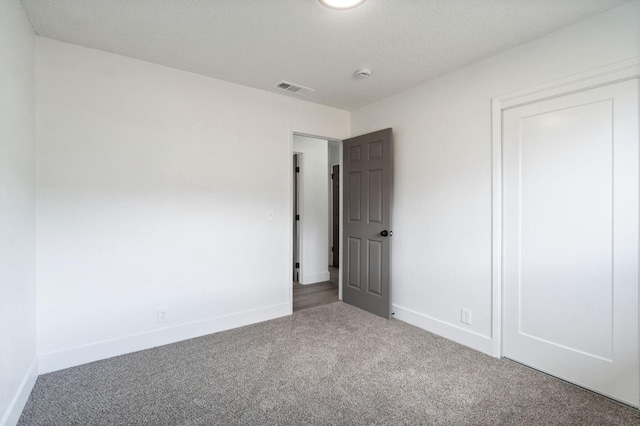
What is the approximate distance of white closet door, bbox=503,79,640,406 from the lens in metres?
1.92

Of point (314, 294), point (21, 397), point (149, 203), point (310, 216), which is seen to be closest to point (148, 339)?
point (21, 397)

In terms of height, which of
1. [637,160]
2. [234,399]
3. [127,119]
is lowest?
[234,399]

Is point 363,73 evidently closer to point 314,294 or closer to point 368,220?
point 368,220

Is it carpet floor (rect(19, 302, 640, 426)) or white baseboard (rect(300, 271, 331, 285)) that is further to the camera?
white baseboard (rect(300, 271, 331, 285))

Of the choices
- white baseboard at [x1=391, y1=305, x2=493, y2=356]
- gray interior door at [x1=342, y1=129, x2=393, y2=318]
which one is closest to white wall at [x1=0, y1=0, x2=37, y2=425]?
gray interior door at [x1=342, y1=129, x2=393, y2=318]

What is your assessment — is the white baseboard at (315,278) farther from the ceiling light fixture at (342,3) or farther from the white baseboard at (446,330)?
the ceiling light fixture at (342,3)

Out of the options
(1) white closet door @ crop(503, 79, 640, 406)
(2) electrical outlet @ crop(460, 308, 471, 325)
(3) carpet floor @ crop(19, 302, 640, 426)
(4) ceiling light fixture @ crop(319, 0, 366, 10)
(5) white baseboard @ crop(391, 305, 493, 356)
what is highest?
(4) ceiling light fixture @ crop(319, 0, 366, 10)

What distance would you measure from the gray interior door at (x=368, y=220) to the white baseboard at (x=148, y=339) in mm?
987

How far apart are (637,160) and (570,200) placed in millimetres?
408

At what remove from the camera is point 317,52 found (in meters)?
2.48

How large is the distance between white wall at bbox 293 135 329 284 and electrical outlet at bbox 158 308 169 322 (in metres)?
2.43

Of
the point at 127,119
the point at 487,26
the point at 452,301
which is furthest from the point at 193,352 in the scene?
the point at 487,26

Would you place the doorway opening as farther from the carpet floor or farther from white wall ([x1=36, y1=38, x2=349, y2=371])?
the carpet floor

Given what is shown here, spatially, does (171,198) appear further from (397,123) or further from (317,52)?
(397,123)
